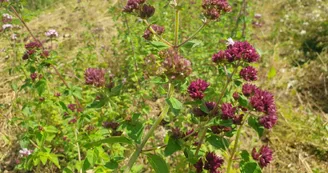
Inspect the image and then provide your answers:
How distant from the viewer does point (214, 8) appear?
1.91 m

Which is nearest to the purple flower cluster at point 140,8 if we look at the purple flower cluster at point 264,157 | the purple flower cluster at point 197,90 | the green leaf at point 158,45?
the green leaf at point 158,45

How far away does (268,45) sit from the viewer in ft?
20.5

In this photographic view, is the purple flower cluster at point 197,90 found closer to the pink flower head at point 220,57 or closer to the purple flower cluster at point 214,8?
the pink flower head at point 220,57

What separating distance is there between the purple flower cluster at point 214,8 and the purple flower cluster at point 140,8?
1.21 feet

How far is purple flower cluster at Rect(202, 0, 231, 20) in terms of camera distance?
1884mm

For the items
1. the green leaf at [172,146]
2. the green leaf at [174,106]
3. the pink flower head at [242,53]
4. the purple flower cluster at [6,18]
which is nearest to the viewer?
the green leaf at [174,106]

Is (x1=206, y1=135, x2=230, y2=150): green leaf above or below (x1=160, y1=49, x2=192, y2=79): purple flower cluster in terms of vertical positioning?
below

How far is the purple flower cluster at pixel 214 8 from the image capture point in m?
1.88

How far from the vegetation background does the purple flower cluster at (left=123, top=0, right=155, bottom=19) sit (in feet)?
4.18

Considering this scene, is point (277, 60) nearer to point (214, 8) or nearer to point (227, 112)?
point (214, 8)

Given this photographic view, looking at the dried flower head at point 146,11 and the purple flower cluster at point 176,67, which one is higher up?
the dried flower head at point 146,11

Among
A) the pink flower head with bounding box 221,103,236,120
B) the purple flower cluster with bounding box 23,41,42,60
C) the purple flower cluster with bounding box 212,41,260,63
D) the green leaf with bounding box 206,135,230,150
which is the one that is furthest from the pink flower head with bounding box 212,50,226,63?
the purple flower cluster with bounding box 23,41,42,60

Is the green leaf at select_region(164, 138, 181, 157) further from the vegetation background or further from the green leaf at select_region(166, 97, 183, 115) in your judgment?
the vegetation background

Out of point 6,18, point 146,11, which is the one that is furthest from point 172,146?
point 6,18
